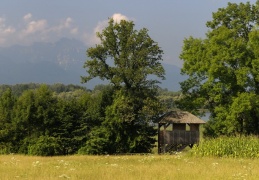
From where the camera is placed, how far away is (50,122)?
1577 inches

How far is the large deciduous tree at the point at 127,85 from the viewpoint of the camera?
39375 mm

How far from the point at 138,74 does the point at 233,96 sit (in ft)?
34.5

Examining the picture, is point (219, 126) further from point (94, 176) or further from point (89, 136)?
point (94, 176)

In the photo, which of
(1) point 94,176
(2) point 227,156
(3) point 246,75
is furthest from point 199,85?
(1) point 94,176

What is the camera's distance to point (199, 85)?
146 feet

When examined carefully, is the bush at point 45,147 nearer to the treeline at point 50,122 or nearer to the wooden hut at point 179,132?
the treeline at point 50,122

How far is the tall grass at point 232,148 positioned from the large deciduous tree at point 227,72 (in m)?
10.6

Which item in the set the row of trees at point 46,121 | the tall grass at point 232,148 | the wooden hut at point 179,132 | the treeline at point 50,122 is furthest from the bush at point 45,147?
the tall grass at point 232,148

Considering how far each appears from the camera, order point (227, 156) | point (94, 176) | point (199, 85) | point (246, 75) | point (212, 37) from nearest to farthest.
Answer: point (94, 176), point (227, 156), point (246, 75), point (212, 37), point (199, 85)

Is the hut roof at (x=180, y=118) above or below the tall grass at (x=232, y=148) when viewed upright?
above

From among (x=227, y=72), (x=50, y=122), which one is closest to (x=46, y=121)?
(x=50, y=122)

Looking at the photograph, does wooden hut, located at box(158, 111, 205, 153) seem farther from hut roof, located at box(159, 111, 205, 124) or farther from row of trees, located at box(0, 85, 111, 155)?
row of trees, located at box(0, 85, 111, 155)

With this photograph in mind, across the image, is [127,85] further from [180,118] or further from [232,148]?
[232,148]

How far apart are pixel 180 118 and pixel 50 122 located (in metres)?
13.8
